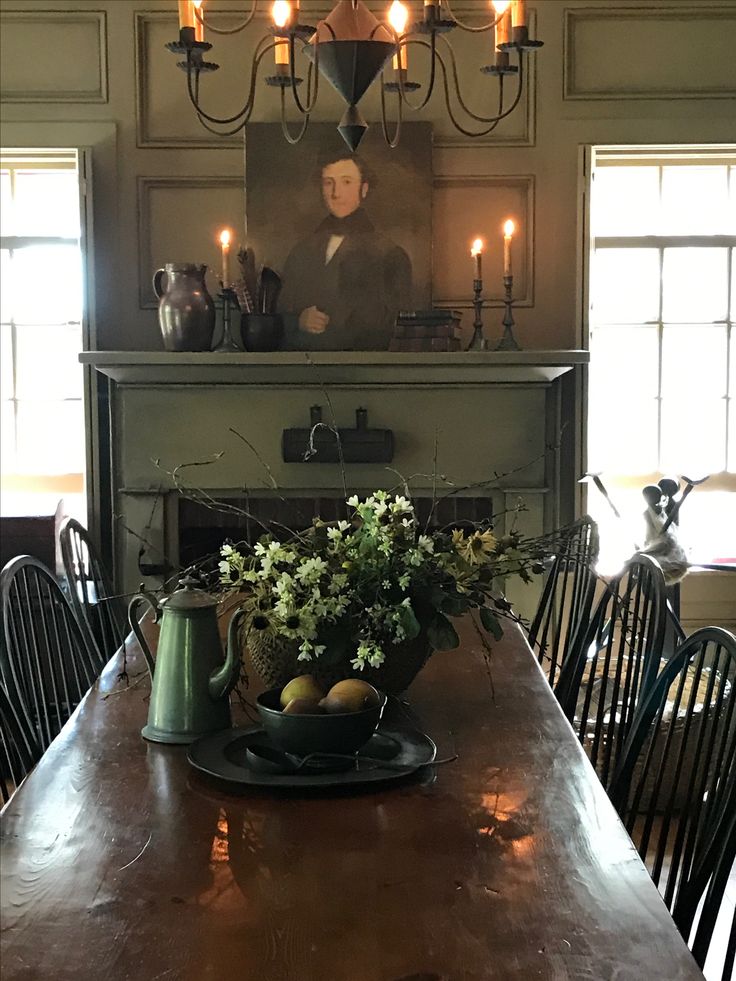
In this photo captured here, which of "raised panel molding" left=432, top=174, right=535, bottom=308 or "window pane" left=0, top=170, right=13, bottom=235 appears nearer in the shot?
"raised panel molding" left=432, top=174, right=535, bottom=308

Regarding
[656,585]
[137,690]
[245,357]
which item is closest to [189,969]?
[137,690]

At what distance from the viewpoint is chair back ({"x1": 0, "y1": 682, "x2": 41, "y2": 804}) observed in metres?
1.84

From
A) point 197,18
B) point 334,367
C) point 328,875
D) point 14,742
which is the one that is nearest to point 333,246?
point 334,367

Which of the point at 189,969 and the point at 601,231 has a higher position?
the point at 601,231

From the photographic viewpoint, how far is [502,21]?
7.07 ft

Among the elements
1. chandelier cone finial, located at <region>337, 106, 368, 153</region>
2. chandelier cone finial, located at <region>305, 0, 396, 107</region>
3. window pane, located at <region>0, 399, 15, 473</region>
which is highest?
chandelier cone finial, located at <region>305, 0, 396, 107</region>

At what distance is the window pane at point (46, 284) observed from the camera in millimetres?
4414

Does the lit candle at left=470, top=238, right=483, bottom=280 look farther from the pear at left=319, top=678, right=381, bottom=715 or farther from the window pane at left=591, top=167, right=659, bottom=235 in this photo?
the pear at left=319, top=678, right=381, bottom=715

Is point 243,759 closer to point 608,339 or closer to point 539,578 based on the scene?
point 539,578

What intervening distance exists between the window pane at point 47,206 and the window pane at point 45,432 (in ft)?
2.32

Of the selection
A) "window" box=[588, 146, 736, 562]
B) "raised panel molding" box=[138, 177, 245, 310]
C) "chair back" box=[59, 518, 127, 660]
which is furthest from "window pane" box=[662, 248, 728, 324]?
"chair back" box=[59, 518, 127, 660]

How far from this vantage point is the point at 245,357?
386cm

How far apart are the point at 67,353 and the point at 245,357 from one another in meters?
1.02

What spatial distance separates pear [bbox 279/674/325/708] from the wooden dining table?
156mm
